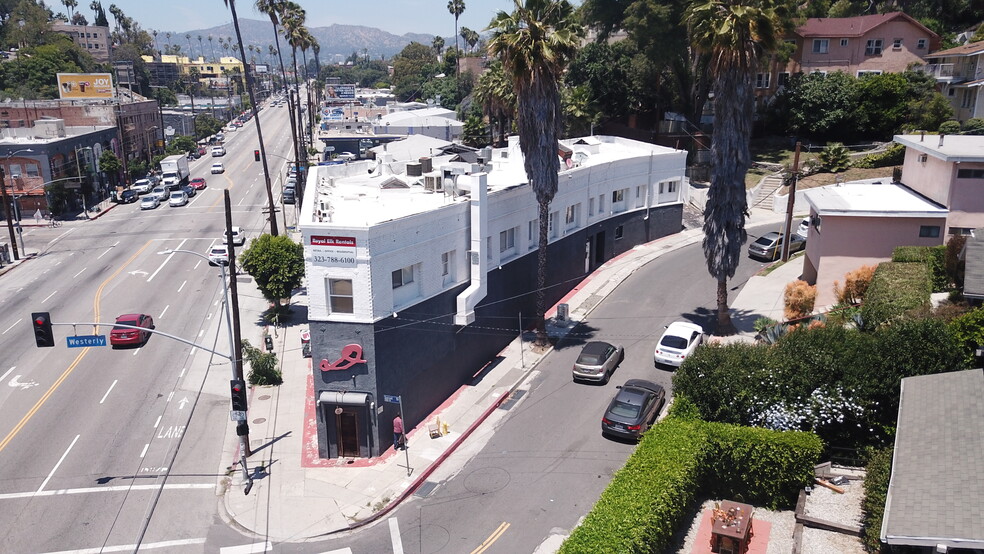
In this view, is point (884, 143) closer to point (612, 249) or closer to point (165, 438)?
point (612, 249)

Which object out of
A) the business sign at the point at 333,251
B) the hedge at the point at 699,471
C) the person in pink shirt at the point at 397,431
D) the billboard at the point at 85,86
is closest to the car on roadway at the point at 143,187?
the billboard at the point at 85,86

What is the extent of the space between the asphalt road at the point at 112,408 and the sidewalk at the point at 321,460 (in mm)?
1238

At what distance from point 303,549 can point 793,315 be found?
24.0m

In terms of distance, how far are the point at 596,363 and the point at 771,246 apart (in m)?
20.7

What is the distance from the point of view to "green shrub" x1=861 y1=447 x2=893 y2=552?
18.7 m

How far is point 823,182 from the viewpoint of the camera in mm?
57219

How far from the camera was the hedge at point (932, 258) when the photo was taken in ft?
100

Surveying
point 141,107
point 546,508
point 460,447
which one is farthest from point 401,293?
point 141,107

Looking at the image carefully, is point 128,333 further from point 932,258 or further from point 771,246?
Answer: point 932,258

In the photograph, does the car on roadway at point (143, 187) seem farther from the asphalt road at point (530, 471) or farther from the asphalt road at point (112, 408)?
the asphalt road at point (530, 471)

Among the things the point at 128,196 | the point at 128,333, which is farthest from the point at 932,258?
the point at 128,196

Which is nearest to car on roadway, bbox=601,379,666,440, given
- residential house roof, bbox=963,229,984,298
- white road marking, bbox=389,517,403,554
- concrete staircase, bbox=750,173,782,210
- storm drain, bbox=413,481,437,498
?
storm drain, bbox=413,481,437,498

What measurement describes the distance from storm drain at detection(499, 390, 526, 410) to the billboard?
3436 inches

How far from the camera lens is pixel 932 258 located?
31141 millimetres
